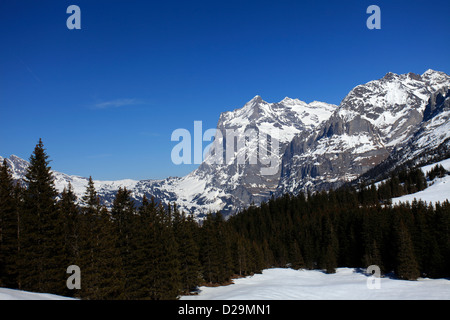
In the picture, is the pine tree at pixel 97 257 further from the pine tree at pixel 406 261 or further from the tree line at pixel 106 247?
the pine tree at pixel 406 261

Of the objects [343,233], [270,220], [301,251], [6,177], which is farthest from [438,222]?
[6,177]

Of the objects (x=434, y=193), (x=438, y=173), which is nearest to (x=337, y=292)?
(x=434, y=193)

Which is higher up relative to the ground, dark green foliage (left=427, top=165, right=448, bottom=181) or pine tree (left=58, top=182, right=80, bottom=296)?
dark green foliage (left=427, top=165, right=448, bottom=181)

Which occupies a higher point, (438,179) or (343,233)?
(438,179)

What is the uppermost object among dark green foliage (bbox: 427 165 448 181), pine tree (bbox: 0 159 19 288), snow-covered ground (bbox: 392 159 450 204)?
dark green foliage (bbox: 427 165 448 181)

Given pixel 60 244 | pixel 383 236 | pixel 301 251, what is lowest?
pixel 301 251

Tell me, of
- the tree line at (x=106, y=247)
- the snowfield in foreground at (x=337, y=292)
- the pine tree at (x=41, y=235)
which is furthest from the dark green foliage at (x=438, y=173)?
the pine tree at (x=41, y=235)

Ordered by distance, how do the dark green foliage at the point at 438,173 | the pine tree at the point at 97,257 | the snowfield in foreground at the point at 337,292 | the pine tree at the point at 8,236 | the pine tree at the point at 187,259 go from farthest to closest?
the dark green foliage at the point at 438,173
the pine tree at the point at 187,259
the snowfield in foreground at the point at 337,292
the pine tree at the point at 97,257
the pine tree at the point at 8,236

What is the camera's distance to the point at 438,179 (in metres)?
182

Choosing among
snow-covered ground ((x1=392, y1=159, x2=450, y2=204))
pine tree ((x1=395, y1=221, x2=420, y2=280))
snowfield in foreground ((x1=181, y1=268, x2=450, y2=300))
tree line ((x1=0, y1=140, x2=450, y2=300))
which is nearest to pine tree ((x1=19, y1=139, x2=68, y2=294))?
tree line ((x1=0, y1=140, x2=450, y2=300))

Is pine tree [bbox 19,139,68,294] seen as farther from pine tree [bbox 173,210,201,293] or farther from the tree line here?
pine tree [bbox 173,210,201,293]
